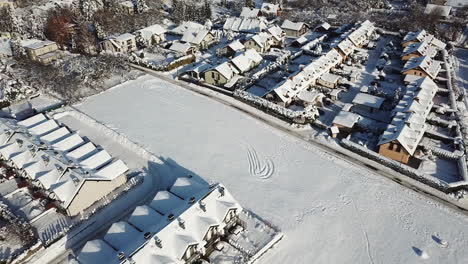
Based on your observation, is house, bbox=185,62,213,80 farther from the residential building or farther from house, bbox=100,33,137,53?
the residential building

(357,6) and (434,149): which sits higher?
(357,6)

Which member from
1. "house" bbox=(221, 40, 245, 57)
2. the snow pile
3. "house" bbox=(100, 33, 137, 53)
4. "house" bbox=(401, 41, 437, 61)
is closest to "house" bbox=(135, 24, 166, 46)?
"house" bbox=(100, 33, 137, 53)

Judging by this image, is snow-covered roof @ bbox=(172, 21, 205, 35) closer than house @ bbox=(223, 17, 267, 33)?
No

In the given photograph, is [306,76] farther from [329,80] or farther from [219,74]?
[219,74]

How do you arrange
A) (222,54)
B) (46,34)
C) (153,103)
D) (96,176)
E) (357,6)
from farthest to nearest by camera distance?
(357,6)
(46,34)
(222,54)
(153,103)
(96,176)

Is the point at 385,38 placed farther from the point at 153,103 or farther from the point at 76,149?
the point at 76,149

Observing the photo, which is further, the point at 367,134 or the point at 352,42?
the point at 352,42

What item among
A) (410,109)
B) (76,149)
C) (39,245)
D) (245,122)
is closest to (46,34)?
(76,149)
